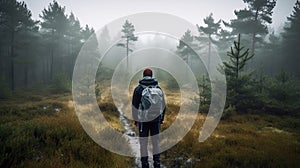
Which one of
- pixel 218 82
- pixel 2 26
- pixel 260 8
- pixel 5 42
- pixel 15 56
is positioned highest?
pixel 260 8

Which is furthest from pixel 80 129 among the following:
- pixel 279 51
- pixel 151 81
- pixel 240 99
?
pixel 279 51

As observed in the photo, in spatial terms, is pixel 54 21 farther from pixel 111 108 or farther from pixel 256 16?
pixel 256 16

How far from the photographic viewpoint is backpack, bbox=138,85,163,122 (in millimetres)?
4324

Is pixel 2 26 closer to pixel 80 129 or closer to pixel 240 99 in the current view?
pixel 80 129

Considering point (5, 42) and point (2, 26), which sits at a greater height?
point (2, 26)

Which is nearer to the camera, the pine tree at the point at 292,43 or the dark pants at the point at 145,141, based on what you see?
the dark pants at the point at 145,141

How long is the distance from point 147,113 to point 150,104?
25cm

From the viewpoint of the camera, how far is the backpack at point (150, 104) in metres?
4.32

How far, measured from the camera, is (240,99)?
1209cm

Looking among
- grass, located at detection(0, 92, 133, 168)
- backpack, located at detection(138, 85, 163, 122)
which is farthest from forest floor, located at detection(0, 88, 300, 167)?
backpack, located at detection(138, 85, 163, 122)

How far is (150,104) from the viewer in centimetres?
433

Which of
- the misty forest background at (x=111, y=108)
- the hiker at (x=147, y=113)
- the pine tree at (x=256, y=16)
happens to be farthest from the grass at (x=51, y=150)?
the pine tree at (x=256, y=16)

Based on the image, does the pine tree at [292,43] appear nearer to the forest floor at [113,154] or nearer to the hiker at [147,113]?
the forest floor at [113,154]

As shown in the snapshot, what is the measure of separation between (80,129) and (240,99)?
1100cm
